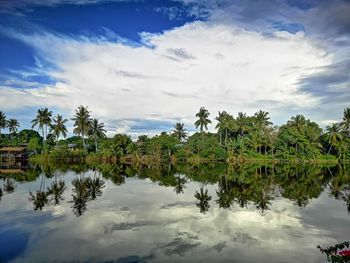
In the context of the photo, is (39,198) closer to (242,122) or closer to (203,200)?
(203,200)

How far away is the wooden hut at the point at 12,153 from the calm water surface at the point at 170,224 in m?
63.0

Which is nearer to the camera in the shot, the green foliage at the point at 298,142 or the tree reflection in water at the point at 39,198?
the tree reflection in water at the point at 39,198

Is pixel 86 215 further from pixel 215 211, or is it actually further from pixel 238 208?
pixel 238 208

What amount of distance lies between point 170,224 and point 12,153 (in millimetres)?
85865

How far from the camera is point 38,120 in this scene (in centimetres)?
8706

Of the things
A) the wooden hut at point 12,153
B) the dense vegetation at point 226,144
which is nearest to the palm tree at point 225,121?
the dense vegetation at point 226,144

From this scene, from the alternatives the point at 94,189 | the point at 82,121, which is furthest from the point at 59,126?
the point at 94,189

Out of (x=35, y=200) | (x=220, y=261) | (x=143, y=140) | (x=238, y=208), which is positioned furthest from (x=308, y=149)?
(x=220, y=261)

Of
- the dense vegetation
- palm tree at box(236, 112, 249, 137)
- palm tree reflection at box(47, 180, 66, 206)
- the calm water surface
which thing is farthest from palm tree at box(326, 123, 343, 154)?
palm tree reflection at box(47, 180, 66, 206)

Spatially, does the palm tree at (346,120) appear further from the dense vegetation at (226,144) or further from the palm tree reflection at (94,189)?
the palm tree reflection at (94,189)

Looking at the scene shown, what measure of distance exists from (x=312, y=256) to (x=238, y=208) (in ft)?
33.7

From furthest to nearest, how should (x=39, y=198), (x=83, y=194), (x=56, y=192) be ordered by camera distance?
(x=56, y=192) < (x=83, y=194) < (x=39, y=198)

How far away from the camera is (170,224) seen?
20297 mm

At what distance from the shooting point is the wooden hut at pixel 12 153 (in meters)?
91.5
